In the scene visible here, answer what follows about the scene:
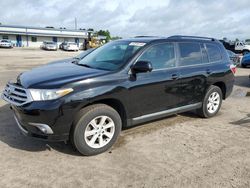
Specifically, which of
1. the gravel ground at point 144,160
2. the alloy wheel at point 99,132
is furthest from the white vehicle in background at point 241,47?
the alloy wheel at point 99,132

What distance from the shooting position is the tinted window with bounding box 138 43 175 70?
17.4ft

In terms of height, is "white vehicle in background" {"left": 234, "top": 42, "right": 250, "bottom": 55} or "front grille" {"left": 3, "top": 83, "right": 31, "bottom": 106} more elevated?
"white vehicle in background" {"left": 234, "top": 42, "right": 250, "bottom": 55}

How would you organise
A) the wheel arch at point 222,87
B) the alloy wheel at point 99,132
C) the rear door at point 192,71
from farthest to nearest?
the wheel arch at point 222,87 → the rear door at point 192,71 → the alloy wheel at point 99,132

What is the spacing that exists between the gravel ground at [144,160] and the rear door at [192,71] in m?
0.62

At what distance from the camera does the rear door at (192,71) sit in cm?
590

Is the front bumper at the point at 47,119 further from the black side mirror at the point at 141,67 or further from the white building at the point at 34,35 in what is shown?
the white building at the point at 34,35

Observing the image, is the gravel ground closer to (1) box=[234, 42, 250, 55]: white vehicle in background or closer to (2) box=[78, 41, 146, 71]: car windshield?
(2) box=[78, 41, 146, 71]: car windshield

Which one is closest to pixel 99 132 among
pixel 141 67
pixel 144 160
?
pixel 144 160

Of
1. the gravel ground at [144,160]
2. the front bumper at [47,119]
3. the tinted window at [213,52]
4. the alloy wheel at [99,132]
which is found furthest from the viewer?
the tinted window at [213,52]

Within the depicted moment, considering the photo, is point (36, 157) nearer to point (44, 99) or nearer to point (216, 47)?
point (44, 99)

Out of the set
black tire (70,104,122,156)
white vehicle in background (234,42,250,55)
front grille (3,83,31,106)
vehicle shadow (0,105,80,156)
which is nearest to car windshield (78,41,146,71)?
black tire (70,104,122,156)

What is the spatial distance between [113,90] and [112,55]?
100cm

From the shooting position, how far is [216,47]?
689cm

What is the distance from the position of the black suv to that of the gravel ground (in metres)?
0.35
